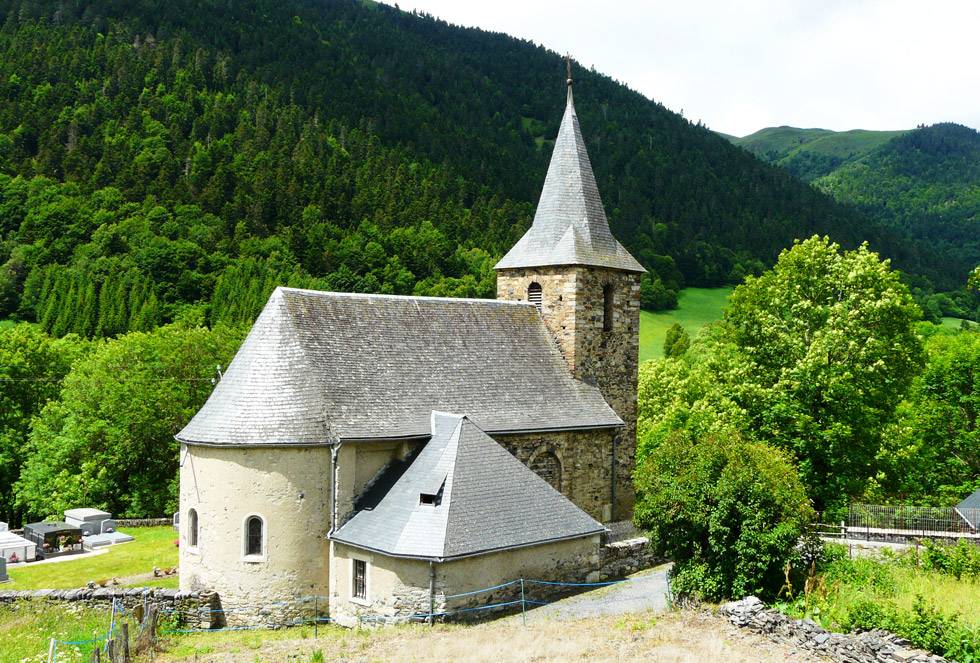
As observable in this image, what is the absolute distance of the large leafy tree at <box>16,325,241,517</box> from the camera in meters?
42.1

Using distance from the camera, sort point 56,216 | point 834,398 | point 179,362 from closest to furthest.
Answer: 1. point 834,398
2. point 179,362
3. point 56,216

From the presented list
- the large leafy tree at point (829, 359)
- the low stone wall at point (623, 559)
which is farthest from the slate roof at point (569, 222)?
the low stone wall at point (623, 559)

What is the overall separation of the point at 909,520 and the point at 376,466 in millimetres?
17511

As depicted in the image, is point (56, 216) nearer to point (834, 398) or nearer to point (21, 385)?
point (21, 385)

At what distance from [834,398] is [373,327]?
55.0 feet

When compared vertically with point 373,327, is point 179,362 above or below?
below

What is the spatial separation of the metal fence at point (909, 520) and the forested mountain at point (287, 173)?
189 feet

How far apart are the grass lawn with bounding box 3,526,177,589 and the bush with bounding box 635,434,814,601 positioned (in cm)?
1619

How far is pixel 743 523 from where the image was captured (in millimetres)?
18906

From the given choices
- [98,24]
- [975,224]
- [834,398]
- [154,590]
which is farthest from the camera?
[975,224]

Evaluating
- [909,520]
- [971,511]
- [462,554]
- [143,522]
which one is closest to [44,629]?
[462,554]

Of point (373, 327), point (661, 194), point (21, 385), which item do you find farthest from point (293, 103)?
point (373, 327)

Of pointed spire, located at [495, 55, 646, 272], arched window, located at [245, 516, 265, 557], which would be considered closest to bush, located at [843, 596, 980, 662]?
arched window, located at [245, 516, 265, 557]

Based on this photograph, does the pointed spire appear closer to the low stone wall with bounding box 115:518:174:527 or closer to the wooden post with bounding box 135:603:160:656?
the wooden post with bounding box 135:603:160:656
